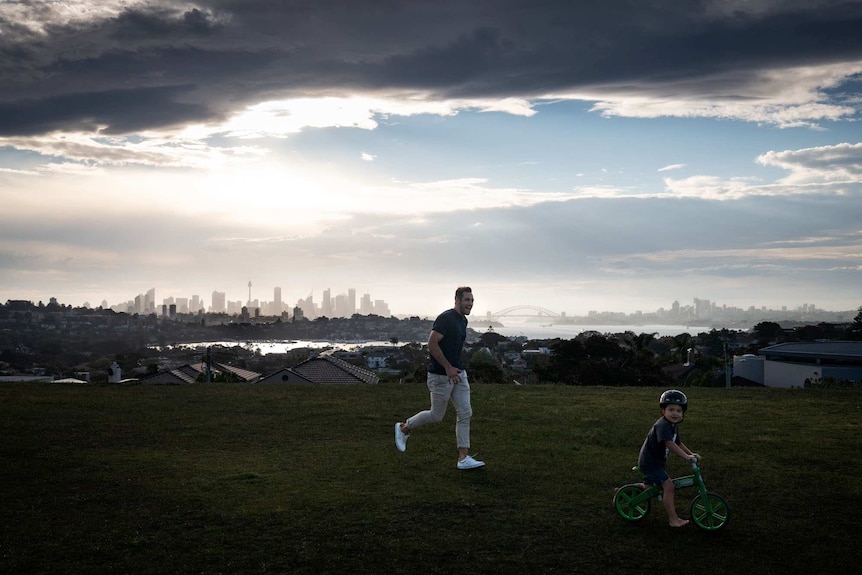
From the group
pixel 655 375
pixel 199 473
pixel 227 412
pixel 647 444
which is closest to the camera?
pixel 647 444

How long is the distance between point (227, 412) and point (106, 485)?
22.6ft

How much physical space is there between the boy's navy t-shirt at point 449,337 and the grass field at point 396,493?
1.45 meters

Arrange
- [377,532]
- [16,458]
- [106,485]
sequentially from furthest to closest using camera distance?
[16,458] < [106,485] < [377,532]

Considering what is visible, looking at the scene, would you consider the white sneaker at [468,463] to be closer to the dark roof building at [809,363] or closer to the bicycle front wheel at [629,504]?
the bicycle front wheel at [629,504]

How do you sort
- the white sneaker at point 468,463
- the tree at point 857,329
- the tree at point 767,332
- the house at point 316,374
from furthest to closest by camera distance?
the tree at point 767,332, the tree at point 857,329, the house at point 316,374, the white sneaker at point 468,463

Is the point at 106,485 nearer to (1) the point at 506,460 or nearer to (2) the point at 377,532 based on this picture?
(2) the point at 377,532

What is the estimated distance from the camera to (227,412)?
15828 millimetres

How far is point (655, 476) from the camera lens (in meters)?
7.66

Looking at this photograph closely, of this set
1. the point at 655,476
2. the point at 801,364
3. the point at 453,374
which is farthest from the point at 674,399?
the point at 801,364

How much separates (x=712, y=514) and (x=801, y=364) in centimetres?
3939

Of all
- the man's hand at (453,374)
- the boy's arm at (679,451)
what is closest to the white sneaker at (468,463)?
the man's hand at (453,374)

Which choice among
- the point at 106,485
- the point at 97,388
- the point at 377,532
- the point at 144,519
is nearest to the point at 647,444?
the point at 377,532

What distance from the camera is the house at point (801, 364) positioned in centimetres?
3922

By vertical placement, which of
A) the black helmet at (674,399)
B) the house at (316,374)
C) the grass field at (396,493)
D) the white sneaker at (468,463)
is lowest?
the house at (316,374)
